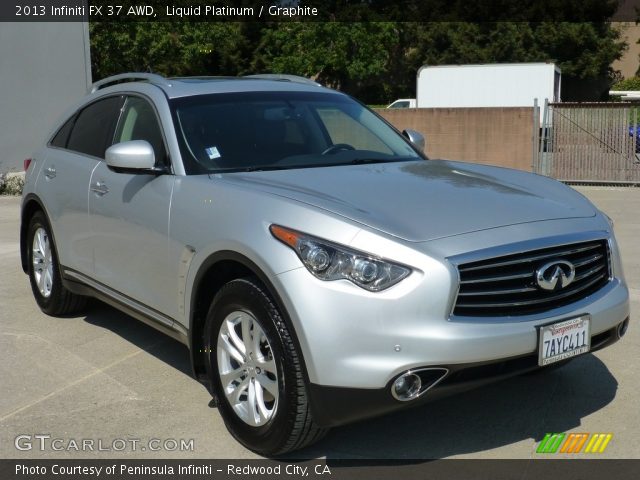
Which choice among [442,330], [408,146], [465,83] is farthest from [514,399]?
[465,83]

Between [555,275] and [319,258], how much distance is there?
41.8 inches

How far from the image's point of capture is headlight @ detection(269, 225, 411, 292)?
3430 millimetres

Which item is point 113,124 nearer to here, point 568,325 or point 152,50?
point 568,325

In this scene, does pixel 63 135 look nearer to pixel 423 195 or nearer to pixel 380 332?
pixel 423 195

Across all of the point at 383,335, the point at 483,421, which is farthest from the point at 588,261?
the point at 383,335

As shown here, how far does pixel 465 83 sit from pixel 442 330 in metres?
28.0

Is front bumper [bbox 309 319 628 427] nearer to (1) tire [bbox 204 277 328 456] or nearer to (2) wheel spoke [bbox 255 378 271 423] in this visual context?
(1) tire [bbox 204 277 328 456]

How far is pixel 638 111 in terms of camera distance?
1514 centimetres

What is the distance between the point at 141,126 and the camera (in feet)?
17.0

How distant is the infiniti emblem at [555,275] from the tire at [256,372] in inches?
44.0

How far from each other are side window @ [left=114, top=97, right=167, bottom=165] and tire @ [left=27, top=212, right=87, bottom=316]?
116 centimetres

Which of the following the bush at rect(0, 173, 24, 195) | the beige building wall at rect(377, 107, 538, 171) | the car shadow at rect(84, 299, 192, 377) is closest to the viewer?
the car shadow at rect(84, 299, 192, 377)

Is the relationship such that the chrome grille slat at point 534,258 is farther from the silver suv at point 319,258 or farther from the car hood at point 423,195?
the car hood at point 423,195

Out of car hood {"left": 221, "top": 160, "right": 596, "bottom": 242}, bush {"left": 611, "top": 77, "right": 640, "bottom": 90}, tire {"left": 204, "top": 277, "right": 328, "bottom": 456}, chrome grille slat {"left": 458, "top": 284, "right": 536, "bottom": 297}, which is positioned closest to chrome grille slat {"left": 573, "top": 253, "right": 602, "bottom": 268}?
car hood {"left": 221, "top": 160, "right": 596, "bottom": 242}
